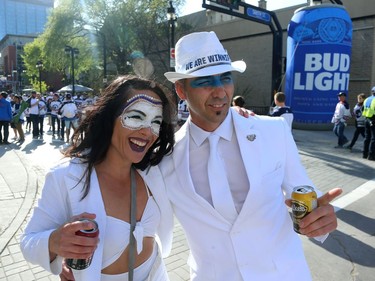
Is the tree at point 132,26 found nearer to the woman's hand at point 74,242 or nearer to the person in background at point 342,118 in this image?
the person in background at point 342,118

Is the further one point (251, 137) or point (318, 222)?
point (251, 137)

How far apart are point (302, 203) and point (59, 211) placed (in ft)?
4.04

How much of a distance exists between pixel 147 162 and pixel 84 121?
46 cm

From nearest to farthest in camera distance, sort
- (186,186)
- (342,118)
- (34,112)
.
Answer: (186,186)
(342,118)
(34,112)

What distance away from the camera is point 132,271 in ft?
5.93

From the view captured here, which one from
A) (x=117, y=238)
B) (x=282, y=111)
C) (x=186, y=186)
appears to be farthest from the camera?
(x=282, y=111)

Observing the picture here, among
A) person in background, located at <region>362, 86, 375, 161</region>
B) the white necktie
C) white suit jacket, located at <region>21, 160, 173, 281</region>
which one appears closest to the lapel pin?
the white necktie

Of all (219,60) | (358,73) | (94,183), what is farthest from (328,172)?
(358,73)

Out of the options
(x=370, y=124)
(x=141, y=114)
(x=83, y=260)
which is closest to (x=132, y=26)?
(x=370, y=124)

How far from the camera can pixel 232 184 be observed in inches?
75.0

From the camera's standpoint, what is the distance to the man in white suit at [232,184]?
1.81 meters

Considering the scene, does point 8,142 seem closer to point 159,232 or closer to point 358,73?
point 159,232

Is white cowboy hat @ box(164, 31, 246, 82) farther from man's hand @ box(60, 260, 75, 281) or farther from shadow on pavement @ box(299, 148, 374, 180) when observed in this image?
shadow on pavement @ box(299, 148, 374, 180)

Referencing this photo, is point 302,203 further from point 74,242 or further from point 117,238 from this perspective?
point 74,242
